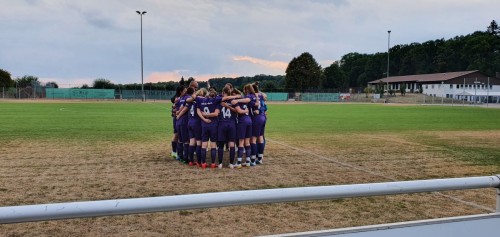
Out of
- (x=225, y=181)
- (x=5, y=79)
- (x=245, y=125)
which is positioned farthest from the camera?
(x=5, y=79)

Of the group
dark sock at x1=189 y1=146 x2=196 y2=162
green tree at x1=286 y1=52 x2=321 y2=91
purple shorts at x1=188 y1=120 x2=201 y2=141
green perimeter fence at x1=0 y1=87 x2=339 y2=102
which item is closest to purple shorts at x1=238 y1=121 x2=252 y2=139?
purple shorts at x1=188 y1=120 x2=201 y2=141

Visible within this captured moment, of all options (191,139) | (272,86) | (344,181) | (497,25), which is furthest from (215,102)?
(497,25)

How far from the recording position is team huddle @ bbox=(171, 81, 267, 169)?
9447 millimetres

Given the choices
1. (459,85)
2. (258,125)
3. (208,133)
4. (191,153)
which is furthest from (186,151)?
(459,85)

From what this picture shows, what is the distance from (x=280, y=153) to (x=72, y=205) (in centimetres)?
1069

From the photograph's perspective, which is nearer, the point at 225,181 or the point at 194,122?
the point at 225,181

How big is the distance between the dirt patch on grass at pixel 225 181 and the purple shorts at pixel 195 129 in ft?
2.62

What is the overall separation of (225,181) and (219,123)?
1.73m

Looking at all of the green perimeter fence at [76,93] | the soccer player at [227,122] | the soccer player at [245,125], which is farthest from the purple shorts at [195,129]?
the green perimeter fence at [76,93]

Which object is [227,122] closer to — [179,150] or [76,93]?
[179,150]

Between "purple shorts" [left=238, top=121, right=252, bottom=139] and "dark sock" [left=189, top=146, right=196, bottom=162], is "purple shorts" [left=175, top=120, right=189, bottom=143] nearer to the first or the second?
"dark sock" [left=189, top=146, right=196, bottom=162]

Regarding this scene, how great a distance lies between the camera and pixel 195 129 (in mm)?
9828

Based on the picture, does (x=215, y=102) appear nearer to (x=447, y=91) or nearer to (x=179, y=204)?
(x=179, y=204)

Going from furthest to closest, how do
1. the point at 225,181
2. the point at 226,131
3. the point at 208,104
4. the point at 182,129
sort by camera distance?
the point at 182,129 < the point at 226,131 < the point at 208,104 < the point at 225,181
